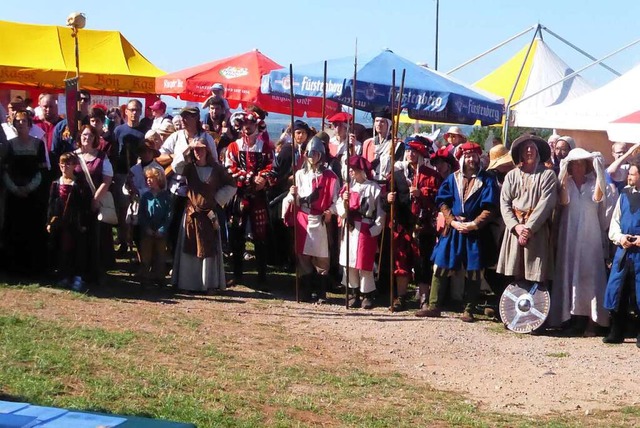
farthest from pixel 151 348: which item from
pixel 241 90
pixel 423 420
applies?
pixel 241 90

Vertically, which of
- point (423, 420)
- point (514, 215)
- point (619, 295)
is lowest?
point (423, 420)

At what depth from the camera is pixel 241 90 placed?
17.9 m

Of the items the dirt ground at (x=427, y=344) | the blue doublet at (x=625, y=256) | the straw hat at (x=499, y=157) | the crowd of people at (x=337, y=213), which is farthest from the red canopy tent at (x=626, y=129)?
the dirt ground at (x=427, y=344)

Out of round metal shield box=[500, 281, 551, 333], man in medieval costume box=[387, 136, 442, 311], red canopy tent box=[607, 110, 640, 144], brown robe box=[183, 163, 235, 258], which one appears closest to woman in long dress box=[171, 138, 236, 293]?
brown robe box=[183, 163, 235, 258]

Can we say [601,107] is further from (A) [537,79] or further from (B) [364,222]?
(A) [537,79]

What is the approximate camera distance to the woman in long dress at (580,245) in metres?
10.9

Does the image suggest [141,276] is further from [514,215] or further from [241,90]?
[241,90]

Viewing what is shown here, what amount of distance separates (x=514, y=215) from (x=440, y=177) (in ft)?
4.10

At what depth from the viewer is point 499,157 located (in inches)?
478

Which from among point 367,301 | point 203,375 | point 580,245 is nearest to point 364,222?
point 367,301

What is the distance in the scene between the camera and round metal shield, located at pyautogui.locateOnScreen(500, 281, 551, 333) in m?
10.8

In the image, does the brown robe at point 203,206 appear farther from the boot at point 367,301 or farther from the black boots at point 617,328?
the black boots at point 617,328

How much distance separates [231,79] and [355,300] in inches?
275

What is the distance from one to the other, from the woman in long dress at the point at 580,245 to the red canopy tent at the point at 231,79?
7555 millimetres
